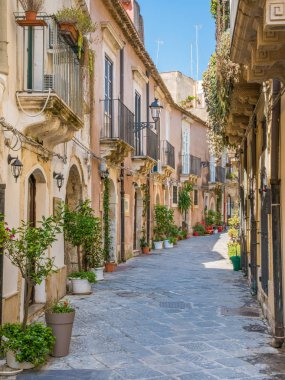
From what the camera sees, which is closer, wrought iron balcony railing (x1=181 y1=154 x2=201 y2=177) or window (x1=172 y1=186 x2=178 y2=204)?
window (x1=172 y1=186 x2=178 y2=204)

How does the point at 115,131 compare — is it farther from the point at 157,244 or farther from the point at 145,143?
the point at 157,244

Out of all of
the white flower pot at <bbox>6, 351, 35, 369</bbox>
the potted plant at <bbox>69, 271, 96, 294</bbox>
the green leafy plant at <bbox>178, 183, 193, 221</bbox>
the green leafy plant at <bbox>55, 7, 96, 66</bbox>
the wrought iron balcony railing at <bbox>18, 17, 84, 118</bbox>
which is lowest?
the white flower pot at <bbox>6, 351, 35, 369</bbox>

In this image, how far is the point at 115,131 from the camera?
50.1ft

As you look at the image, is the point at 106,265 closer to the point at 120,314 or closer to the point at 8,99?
the point at 120,314

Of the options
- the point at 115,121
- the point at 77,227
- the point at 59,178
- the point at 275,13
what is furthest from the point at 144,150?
the point at 275,13

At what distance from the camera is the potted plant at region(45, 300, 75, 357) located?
6188 millimetres

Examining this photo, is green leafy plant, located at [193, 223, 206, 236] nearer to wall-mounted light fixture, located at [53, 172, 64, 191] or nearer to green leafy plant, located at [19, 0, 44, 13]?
wall-mounted light fixture, located at [53, 172, 64, 191]

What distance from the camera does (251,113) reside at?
34.9 ft

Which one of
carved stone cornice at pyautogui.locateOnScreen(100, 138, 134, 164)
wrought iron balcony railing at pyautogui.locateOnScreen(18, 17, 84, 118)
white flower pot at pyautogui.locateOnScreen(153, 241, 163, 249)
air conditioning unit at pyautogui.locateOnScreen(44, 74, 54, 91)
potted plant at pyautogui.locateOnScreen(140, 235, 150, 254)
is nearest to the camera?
wrought iron balcony railing at pyautogui.locateOnScreen(18, 17, 84, 118)

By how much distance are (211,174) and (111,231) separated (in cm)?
2204

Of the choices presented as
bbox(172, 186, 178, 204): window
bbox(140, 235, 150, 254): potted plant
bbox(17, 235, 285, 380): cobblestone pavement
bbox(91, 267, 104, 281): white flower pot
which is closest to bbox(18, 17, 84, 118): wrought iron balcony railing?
bbox(17, 235, 285, 380): cobblestone pavement

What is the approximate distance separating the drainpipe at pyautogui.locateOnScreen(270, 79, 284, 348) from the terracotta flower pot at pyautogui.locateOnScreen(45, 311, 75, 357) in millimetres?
2540

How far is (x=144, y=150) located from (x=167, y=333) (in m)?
13.0

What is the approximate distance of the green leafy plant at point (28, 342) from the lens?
5.67 metres
